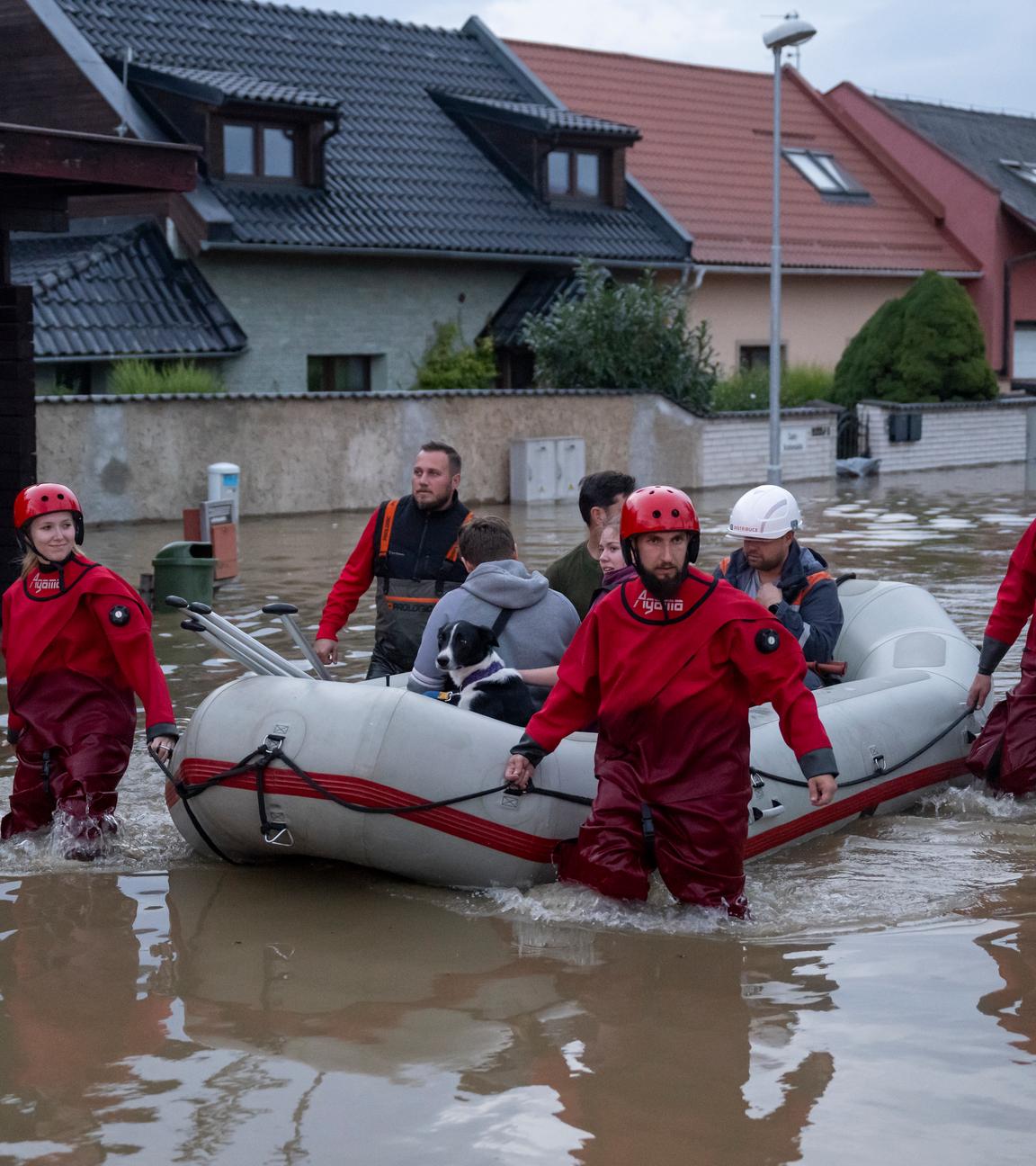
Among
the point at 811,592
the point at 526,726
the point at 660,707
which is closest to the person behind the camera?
the point at 660,707

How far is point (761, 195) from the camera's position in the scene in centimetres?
3194

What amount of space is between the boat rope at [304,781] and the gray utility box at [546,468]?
16.3m

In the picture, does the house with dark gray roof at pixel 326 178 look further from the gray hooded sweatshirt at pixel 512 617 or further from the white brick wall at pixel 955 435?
the gray hooded sweatshirt at pixel 512 617

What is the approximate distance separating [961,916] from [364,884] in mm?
2126

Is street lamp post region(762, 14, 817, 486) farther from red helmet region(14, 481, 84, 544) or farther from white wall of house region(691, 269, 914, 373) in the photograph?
red helmet region(14, 481, 84, 544)

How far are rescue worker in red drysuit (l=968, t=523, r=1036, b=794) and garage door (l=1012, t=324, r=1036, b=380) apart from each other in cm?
2952

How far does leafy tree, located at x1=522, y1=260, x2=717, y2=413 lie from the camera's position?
950 inches

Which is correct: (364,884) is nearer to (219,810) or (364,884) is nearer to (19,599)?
(219,810)

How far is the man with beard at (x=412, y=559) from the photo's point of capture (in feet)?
25.8

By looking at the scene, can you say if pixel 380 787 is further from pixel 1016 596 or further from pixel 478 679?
pixel 1016 596

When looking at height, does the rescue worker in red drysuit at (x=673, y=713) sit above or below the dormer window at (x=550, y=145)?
below

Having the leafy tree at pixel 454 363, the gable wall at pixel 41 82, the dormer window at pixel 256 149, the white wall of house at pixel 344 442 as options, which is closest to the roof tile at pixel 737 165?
the leafy tree at pixel 454 363

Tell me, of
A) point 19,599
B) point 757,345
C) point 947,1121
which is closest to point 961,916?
point 947,1121

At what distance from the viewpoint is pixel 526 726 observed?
6.15 metres
